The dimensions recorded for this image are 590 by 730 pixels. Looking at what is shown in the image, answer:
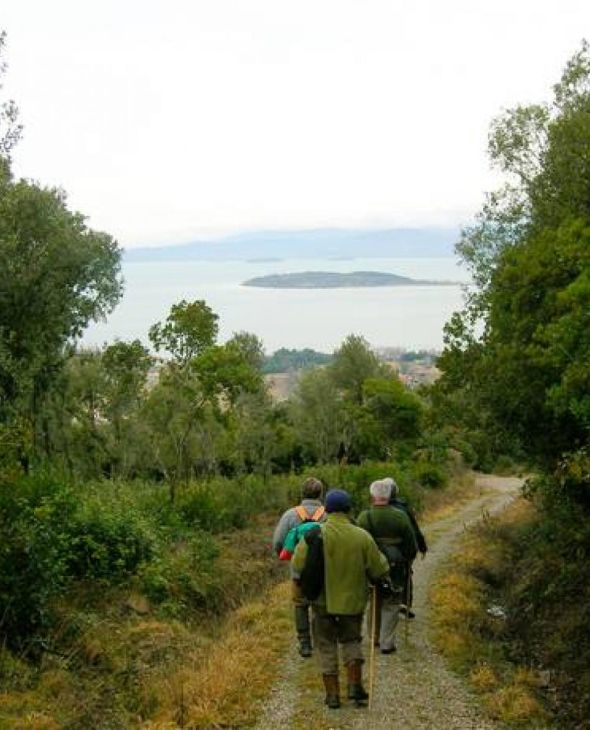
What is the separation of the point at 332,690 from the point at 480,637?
4543 mm

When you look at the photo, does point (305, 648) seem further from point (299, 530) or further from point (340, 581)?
point (340, 581)

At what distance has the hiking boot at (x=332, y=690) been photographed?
26.3ft

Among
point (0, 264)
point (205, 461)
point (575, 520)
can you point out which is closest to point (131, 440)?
point (205, 461)

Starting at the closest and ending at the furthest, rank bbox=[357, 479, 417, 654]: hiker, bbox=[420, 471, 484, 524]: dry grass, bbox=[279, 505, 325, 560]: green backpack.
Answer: bbox=[279, 505, 325, 560]: green backpack < bbox=[357, 479, 417, 654]: hiker < bbox=[420, 471, 484, 524]: dry grass

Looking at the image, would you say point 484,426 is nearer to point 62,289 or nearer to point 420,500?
point 62,289

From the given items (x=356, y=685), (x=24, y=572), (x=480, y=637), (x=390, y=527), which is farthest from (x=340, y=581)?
(x=480, y=637)

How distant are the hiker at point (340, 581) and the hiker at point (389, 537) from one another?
1.88 meters

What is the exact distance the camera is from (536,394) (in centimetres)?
1397

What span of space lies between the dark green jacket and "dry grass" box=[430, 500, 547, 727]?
163cm

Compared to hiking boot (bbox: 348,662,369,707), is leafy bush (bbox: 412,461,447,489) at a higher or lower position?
lower

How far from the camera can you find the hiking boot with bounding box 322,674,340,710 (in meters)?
8.02

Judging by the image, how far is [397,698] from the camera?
8.57 metres

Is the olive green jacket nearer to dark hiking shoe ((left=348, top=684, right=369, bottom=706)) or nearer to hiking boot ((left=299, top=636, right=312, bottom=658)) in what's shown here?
dark hiking shoe ((left=348, top=684, right=369, bottom=706))

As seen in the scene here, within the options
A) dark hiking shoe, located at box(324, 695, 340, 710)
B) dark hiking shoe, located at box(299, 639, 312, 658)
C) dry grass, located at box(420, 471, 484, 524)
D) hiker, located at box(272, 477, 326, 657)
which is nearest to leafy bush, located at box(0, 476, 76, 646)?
hiker, located at box(272, 477, 326, 657)
